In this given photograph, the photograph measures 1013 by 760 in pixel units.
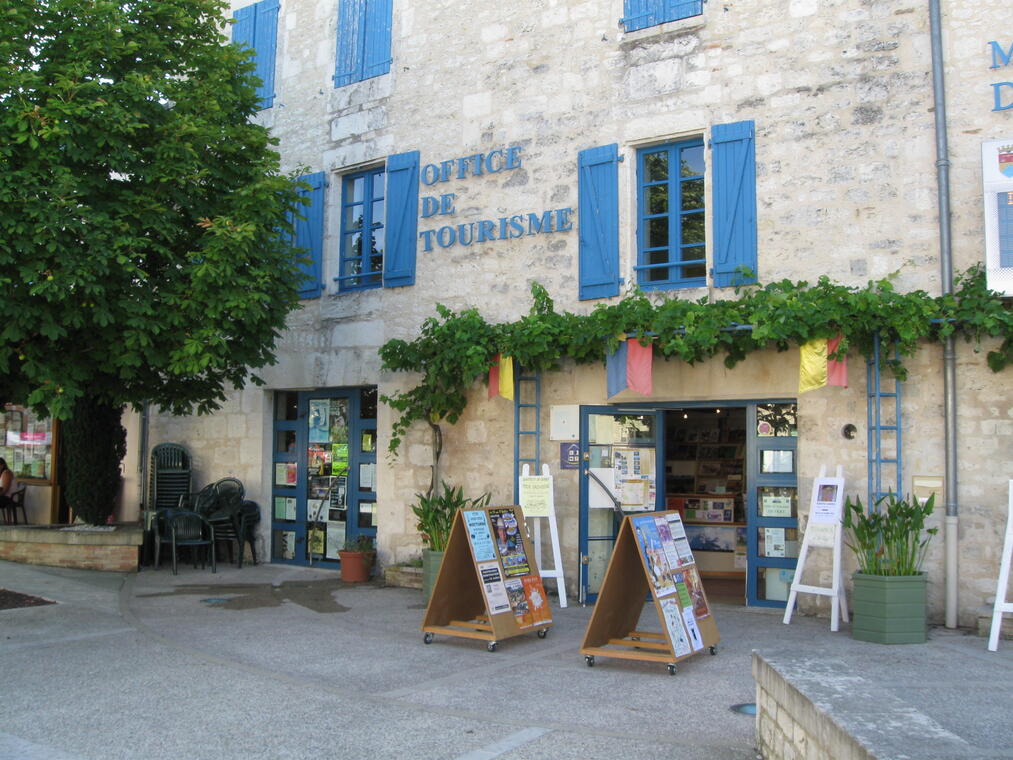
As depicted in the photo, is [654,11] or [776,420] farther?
[654,11]

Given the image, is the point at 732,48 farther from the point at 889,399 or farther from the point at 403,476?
the point at 403,476

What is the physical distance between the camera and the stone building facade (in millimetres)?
7898

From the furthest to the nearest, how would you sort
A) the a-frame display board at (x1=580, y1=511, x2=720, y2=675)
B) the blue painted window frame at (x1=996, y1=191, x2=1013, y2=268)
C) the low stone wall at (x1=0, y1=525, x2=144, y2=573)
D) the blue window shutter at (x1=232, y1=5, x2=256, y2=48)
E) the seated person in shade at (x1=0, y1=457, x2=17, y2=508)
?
1. the seated person in shade at (x1=0, y1=457, x2=17, y2=508)
2. the blue window shutter at (x1=232, y1=5, x2=256, y2=48)
3. the low stone wall at (x1=0, y1=525, x2=144, y2=573)
4. the blue painted window frame at (x1=996, y1=191, x2=1013, y2=268)
5. the a-frame display board at (x1=580, y1=511, x2=720, y2=675)

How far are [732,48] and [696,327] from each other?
281 cm

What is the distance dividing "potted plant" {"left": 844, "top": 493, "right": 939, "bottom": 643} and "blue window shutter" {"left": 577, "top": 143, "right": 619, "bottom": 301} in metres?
3.33

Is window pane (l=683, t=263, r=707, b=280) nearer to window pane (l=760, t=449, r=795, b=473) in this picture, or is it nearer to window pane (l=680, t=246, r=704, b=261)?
window pane (l=680, t=246, r=704, b=261)

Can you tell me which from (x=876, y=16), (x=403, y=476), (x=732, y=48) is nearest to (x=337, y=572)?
(x=403, y=476)

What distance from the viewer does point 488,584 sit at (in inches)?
272

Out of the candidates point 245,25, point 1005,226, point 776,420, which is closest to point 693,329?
point 776,420

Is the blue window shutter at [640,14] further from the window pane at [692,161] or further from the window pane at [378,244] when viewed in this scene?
the window pane at [378,244]

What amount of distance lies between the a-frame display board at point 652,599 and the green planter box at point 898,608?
1295 millimetres

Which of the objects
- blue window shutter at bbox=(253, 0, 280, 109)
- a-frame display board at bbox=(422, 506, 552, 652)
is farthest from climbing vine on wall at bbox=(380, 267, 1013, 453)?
blue window shutter at bbox=(253, 0, 280, 109)

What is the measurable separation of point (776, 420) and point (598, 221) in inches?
102

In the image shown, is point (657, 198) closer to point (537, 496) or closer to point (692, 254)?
point (692, 254)
